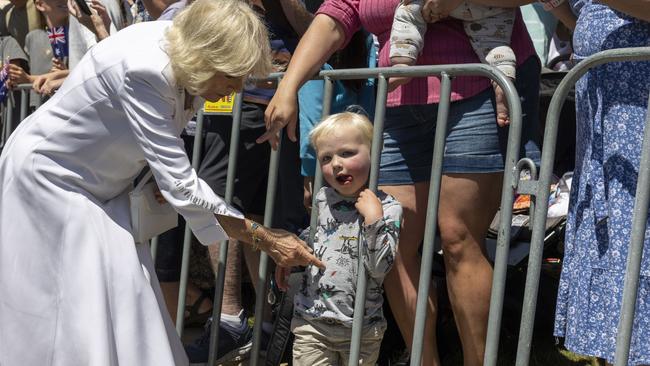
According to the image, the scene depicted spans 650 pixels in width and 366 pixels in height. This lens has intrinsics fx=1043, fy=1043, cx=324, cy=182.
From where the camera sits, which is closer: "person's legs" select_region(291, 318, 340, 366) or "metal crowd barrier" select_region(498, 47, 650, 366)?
"metal crowd barrier" select_region(498, 47, 650, 366)

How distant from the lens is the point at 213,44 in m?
3.26

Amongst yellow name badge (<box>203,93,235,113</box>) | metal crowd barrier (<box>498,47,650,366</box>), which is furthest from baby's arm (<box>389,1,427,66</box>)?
yellow name badge (<box>203,93,235,113</box>)

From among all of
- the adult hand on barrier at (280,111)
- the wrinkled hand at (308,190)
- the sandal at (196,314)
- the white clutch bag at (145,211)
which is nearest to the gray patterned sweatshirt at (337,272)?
the adult hand on barrier at (280,111)

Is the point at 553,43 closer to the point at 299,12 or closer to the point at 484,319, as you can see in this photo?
the point at 299,12

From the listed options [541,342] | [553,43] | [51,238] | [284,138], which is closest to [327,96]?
[284,138]

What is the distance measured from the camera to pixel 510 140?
3268mm

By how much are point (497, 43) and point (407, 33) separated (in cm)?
31

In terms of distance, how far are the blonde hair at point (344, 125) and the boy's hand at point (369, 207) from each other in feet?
0.72

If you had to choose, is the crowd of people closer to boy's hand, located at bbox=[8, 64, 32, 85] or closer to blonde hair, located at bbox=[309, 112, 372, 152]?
blonde hair, located at bbox=[309, 112, 372, 152]

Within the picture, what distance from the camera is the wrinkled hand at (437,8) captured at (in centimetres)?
354

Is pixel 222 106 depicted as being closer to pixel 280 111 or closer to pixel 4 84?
pixel 280 111

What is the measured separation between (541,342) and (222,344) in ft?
5.22

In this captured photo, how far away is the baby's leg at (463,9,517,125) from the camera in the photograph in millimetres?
3544

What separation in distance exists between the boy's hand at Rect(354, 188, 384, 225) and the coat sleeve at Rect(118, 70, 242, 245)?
49 centimetres
